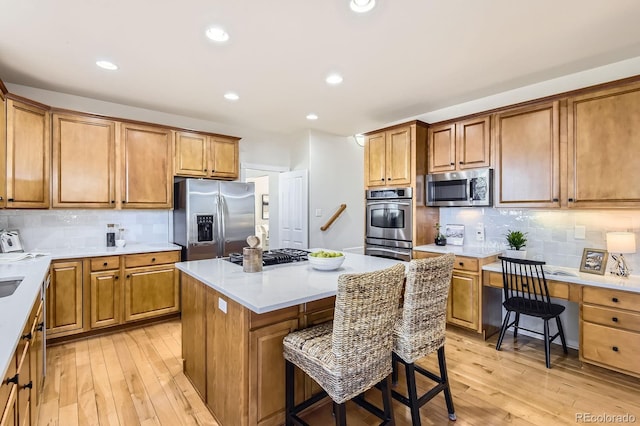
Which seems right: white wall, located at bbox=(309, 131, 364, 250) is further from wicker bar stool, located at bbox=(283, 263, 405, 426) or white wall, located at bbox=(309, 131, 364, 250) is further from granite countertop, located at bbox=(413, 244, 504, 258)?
wicker bar stool, located at bbox=(283, 263, 405, 426)

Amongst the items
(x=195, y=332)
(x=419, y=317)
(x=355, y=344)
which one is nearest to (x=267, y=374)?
(x=355, y=344)

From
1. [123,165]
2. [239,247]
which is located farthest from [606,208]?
[123,165]

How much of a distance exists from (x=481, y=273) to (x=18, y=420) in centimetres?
345

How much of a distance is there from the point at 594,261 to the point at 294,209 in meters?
3.80

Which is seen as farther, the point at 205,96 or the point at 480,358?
the point at 205,96

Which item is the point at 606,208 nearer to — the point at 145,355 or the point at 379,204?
the point at 379,204

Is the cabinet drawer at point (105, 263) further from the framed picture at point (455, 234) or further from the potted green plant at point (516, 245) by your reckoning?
the potted green plant at point (516, 245)

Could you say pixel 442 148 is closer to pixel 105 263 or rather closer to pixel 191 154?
pixel 191 154

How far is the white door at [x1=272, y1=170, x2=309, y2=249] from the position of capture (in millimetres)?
5005

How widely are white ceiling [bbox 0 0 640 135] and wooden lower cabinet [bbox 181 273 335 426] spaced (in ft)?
6.07

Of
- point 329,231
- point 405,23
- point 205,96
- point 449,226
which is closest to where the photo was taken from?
point 405,23

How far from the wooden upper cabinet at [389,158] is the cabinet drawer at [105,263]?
3.20 m

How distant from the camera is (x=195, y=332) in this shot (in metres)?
2.28

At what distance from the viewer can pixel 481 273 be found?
10.4 feet
